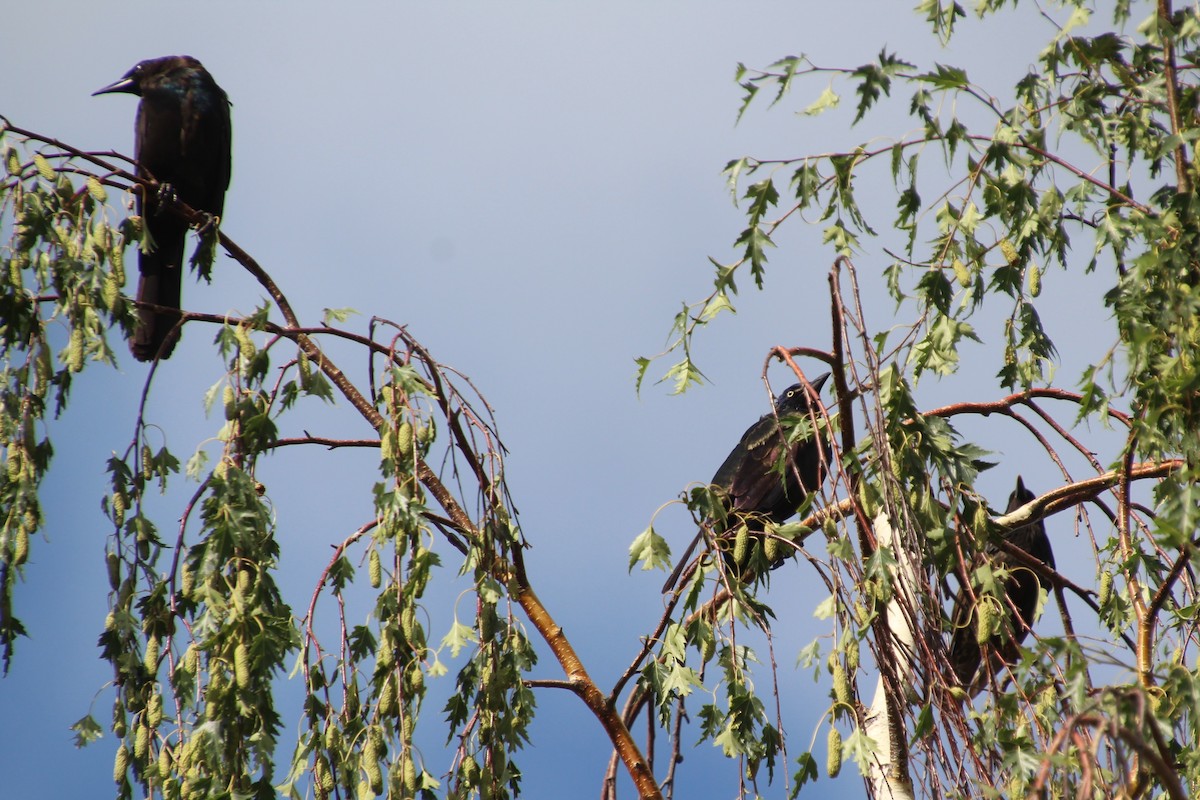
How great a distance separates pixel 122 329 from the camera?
9.45 feet

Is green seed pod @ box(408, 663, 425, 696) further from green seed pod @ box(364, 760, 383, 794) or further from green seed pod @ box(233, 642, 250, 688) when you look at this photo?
green seed pod @ box(233, 642, 250, 688)

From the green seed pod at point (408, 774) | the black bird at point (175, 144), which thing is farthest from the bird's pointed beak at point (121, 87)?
the green seed pod at point (408, 774)

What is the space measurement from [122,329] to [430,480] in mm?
797

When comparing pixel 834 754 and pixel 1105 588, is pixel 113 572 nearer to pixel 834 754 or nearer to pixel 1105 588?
pixel 834 754

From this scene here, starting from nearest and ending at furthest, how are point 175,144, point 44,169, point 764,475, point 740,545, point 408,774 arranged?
point 408,774
point 740,545
point 44,169
point 764,475
point 175,144

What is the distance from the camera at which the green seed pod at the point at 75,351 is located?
2.70 metres

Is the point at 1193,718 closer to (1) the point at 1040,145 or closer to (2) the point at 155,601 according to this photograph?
(1) the point at 1040,145

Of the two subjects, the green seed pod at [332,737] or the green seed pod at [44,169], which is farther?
the green seed pod at [44,169]

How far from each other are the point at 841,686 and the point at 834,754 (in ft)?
0.44

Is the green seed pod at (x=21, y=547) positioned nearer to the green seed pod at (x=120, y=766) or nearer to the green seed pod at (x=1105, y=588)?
the green seed pod at (x=120, y=766)

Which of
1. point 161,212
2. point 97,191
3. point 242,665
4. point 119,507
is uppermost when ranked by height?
point 161,212

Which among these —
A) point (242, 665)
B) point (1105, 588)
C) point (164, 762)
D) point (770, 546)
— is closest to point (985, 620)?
point (770, 546)

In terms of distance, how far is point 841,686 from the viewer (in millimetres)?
2498

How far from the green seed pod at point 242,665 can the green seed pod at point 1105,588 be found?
2179mm
